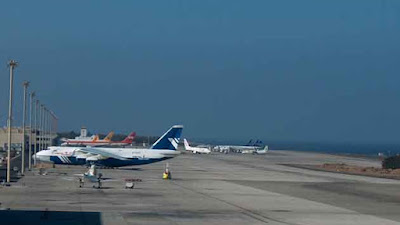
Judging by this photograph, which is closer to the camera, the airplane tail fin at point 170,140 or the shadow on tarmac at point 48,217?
the shadow on tarmac at point 48,217

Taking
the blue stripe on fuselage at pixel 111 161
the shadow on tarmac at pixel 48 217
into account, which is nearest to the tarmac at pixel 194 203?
the shadow on tarmac at pixel 48 217

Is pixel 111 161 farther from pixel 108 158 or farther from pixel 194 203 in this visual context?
pixel 194 203

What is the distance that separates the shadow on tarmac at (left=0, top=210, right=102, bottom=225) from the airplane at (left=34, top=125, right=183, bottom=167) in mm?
52590

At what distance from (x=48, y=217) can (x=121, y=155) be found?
185ft

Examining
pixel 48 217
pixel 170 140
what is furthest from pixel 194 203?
pixel 170 140

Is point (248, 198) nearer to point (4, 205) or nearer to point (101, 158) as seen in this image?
point (4, 205)

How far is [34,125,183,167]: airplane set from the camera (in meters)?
90.9

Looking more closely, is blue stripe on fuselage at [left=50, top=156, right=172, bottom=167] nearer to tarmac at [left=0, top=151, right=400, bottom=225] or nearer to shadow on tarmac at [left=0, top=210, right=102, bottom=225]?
tarmac at [left=0, top=151, right=400, bottom=225]

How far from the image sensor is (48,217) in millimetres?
35562

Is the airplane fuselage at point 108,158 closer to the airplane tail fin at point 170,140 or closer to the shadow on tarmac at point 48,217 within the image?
the airplane tail fin at point 170,140

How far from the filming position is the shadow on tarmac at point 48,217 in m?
33.2

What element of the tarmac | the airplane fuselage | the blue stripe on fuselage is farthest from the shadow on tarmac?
the blue stripe on fuselage

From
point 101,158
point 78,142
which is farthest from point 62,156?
A: point 78,142

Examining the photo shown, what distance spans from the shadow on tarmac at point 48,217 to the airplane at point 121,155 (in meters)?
52.6
